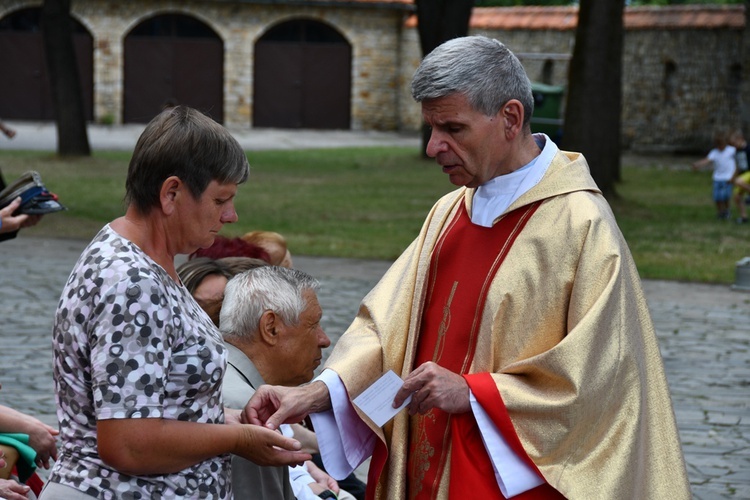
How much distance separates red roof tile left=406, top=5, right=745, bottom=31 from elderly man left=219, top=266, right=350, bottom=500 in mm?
26546

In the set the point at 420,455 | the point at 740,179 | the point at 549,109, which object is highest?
the point at 420,455

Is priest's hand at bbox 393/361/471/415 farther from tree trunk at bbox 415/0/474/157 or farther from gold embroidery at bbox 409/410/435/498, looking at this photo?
tree trunk at bbox 415/0/474/157

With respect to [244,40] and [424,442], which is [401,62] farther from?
[424,442]

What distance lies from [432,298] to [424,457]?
0.45 metres

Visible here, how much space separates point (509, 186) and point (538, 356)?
52 centimetres

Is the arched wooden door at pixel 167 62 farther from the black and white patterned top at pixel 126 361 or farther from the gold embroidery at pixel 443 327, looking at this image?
the black and white patterned top at pixel 126 361

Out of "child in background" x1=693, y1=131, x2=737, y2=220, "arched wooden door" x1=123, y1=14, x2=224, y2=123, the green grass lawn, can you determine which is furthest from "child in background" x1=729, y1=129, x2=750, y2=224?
"arched wooden door" x1=123, y1=14, x2=224, y2=123

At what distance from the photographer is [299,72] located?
124ft

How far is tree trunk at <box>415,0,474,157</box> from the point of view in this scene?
24531 millimetres

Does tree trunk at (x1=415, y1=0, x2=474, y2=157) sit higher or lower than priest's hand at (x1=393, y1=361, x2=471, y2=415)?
lower

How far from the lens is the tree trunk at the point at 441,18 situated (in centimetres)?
2453

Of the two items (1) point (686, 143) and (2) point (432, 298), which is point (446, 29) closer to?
(1) point (686, 143)

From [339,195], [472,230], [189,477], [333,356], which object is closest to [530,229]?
[472,230]

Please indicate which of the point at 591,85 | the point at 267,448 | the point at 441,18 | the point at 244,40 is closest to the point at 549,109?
the point at 441,18
